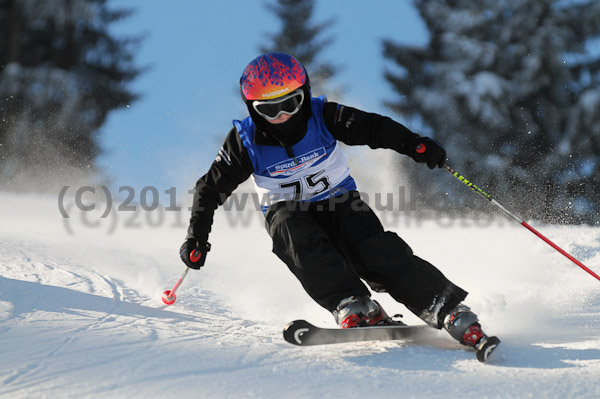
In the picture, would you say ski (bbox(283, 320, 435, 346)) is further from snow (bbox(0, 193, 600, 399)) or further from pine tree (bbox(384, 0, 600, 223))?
pine tree (bbox(384, 0, 600, 223))

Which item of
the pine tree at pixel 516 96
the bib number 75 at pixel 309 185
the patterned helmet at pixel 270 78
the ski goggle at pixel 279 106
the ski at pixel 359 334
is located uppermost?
the pine tree at pixel 516 96

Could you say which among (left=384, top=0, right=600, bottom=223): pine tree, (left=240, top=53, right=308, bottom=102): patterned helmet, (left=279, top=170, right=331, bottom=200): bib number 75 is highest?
(left=384, top=0, right=600, bottom=223): pine tree

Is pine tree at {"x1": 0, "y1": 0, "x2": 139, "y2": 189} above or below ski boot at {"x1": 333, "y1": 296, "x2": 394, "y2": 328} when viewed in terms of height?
above

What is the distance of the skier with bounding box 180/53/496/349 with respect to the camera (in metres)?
2.71

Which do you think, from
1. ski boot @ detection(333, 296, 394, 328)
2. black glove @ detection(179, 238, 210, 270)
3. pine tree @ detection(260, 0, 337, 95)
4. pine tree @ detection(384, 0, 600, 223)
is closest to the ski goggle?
black glove @ detection(179, 238, 210, 270)

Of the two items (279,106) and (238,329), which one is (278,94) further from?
(238,329)

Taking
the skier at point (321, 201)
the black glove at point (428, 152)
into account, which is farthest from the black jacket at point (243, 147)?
the black glove at point (428, 152)

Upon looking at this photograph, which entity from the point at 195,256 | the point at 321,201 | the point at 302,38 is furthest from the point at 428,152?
the point at 302,38

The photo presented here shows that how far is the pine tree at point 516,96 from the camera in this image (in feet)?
44.6

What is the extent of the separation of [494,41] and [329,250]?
43.8 ft

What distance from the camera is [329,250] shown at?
108 inches

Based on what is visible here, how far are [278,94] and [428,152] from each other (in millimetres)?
860

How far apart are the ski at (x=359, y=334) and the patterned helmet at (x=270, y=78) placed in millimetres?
1234

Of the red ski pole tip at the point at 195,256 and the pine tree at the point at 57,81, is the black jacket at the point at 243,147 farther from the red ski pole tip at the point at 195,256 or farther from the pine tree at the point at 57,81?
the pine tree at the point at 57,81
